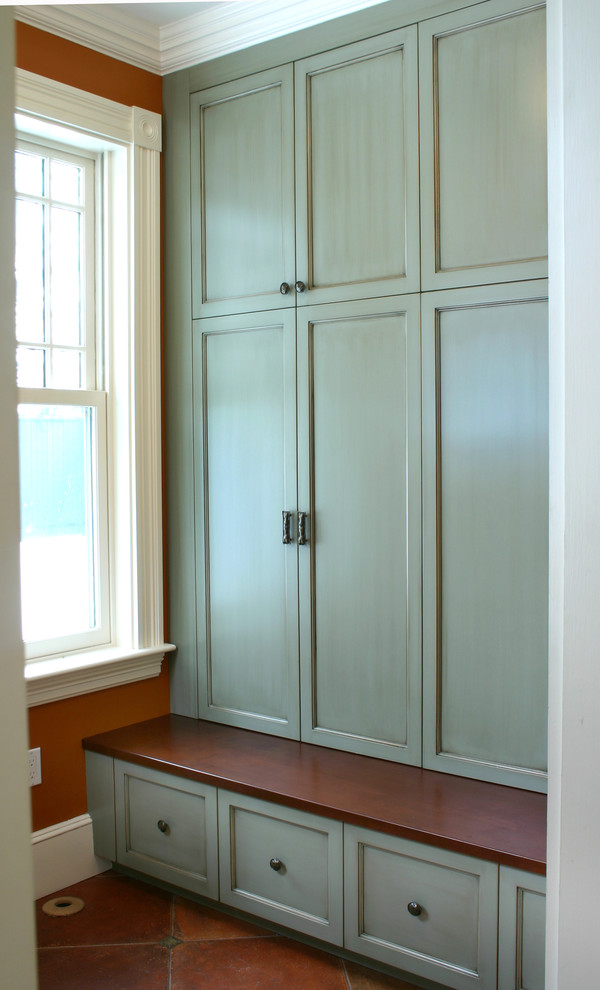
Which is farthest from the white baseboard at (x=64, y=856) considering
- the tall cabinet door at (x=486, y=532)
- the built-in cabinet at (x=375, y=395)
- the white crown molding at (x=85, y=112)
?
the white crown molding at (x=85, y=112)

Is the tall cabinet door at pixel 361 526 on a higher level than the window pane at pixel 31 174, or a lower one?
lower

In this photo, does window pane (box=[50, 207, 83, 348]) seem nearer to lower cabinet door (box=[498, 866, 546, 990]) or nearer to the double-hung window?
the double-hung window

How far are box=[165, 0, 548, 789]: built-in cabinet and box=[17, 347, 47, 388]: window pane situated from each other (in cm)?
54

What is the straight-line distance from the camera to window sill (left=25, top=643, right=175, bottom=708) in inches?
103

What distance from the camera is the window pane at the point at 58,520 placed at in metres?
2.73

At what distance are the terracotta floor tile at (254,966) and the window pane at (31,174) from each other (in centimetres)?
249

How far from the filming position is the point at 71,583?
2889 mm

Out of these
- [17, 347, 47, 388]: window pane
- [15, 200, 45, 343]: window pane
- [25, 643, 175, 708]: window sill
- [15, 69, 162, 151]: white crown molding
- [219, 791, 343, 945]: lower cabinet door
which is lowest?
[219, 791, 343, 945]: lower cabinet door

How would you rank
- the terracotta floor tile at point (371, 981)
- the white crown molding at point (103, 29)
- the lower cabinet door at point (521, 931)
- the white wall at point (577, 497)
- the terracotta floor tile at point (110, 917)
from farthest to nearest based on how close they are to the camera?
the white crown molding at point (103, 29), the terracotta floor tile at point (110, 917), the terracotta floor tile at point (371, 981), the lower cabinet door at point (521, 931), the white wall at point (577, 497)

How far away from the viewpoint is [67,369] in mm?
2875

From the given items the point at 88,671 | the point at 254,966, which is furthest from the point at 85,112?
the point at 254,966

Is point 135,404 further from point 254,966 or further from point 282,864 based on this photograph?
point 254,966

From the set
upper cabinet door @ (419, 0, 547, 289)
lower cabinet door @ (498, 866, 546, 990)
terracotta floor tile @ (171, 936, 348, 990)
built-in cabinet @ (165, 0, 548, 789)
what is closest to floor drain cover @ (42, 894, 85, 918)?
terracotta floor tile @ (171, 936, 348, 990)

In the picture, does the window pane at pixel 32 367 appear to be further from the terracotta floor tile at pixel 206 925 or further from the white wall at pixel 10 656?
the white wall at pixel 10 656
